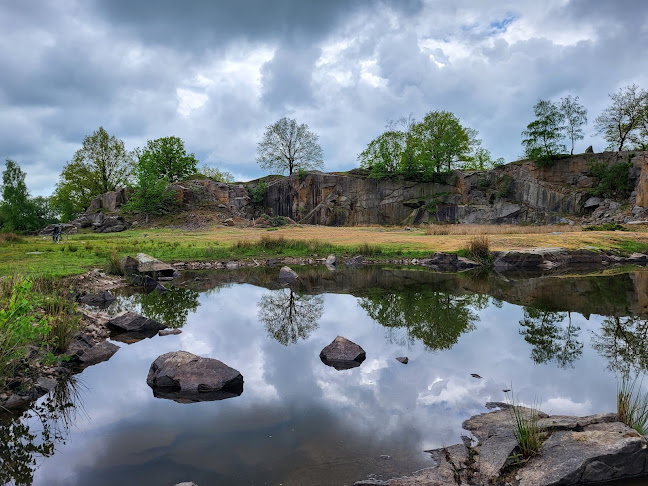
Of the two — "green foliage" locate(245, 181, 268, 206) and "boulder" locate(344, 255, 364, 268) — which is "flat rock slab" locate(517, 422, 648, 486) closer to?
"boulder" locate(344, 255, 364, 268)

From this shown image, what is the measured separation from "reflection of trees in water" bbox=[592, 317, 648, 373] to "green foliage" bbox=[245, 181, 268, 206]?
58.5 meters

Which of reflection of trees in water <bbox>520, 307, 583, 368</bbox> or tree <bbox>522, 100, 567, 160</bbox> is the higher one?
tree <bbox>522, 100, 567, 160</bbox>

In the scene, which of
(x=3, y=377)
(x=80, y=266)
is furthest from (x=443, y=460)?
(x=80, y=266)

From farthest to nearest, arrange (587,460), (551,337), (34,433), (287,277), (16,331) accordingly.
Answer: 1. (287,277)
2. (551,337)
3. (16,331)
4. (34,433)
5. (587,460)

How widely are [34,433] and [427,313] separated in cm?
1030

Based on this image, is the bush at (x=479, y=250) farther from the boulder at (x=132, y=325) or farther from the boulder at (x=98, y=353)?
the boulder at (x=98, y=353)

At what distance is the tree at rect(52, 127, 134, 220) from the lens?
64.9m

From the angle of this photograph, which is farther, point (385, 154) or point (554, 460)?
point (385, 154)

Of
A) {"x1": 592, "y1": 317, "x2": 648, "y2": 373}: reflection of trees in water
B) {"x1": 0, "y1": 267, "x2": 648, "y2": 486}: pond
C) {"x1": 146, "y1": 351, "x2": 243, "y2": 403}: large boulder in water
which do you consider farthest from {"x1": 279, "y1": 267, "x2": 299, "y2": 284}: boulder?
{"x1": 592, "y1": 317, "x2": 648, "y2": 373}: reflection of trees in water

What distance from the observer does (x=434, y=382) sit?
298 inches

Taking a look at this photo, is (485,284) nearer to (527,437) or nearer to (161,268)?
(527,437)

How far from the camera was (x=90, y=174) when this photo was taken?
6525 centimetres

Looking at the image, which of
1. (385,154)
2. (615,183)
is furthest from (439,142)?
(615,183)

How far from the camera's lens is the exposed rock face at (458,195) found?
173 ft
